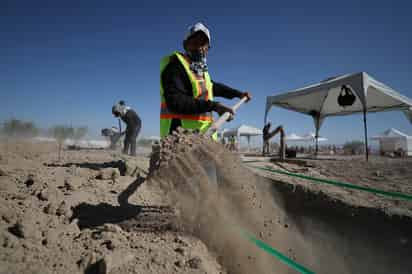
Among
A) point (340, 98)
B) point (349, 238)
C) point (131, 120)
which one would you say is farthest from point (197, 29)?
point (340, 98)

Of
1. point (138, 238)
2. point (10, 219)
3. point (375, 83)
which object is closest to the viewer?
point (10, 219)

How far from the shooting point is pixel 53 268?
3.22ft

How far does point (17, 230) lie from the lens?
1.13 m

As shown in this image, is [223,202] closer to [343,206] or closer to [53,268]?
[53,268]

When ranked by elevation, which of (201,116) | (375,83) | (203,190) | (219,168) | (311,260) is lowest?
(311,260)

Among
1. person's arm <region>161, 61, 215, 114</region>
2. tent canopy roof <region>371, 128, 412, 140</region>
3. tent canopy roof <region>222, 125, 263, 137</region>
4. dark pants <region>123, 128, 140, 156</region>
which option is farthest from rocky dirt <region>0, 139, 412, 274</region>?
tent canopy roof <region>371, 128, 412, 140</region>

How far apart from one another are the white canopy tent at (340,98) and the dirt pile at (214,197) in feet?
19.6

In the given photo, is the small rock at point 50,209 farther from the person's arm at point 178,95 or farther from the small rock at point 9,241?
the person's arm at point 178,95

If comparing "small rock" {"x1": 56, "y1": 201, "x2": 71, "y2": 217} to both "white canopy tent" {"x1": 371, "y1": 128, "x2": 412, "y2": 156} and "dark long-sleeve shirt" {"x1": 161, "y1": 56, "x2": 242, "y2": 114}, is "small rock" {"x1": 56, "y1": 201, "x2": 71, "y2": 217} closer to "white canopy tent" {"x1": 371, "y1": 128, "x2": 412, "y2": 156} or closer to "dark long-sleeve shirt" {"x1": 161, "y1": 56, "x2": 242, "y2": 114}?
"dark long-sleeve shirt" {"x1": 161, "y1": 56, "x2": 242, "y2": 114}

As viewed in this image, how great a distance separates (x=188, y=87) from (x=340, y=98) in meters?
9.28

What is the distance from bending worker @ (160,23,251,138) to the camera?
1430mm

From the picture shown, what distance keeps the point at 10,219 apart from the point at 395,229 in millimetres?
3287

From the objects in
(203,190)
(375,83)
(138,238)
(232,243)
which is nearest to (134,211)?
(138,238)

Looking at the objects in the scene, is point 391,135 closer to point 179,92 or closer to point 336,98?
point 336,98
